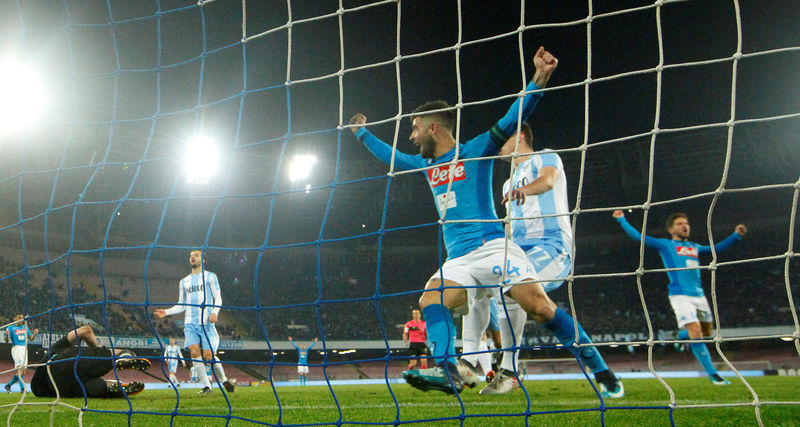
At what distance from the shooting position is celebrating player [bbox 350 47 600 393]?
3305 mm

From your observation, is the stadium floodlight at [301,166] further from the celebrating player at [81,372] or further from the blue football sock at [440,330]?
the blue football sock at [440,330]

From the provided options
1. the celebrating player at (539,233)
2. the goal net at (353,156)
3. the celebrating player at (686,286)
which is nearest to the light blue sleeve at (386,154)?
the celebrating player at (539,233)

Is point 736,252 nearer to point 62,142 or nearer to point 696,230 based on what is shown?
point 696,230

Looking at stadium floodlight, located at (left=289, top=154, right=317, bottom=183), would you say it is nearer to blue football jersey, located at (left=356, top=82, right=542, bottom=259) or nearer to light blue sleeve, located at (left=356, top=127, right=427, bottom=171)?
light blue sleeve, located at (left=356, top=127, right=427, bottom=171)

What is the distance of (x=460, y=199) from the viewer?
12.2 feet

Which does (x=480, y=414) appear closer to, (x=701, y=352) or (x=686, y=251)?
(x=701, y=352)

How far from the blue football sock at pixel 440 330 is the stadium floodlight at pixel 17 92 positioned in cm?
1099

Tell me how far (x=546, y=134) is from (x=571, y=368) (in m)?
10.0

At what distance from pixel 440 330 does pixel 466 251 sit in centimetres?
62

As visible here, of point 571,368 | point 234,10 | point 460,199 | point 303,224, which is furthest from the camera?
point 303,224

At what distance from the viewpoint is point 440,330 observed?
3346 mm

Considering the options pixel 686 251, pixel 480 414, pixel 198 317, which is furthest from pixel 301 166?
pixel 480 414

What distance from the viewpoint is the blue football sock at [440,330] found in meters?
3.30

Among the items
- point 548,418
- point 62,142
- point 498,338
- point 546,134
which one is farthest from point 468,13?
point 62,142
